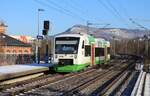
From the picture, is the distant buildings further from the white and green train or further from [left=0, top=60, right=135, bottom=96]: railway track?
[left=0, top=60, right=135, bottom=96]: railway track

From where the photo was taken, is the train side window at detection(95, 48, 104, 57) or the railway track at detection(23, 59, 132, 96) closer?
the railway track at detection(23, 59, 132, 96)

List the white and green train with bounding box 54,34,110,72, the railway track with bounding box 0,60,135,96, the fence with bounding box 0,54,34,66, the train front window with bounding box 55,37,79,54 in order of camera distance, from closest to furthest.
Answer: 1. the railway track with bounding box 0,60,135,96
2. the white and green train with bounding box 54,34,110,72
3. the train front window with bounding box 55,37,79,54
4. the fence with bounding box 0,54,34,66

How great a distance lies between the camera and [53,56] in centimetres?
3497

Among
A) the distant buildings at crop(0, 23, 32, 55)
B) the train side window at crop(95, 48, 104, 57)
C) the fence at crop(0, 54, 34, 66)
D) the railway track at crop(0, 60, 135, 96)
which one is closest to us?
the railway track at crop(0, 60, 135, 96)

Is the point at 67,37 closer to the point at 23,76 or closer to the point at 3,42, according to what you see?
the point at 23,76

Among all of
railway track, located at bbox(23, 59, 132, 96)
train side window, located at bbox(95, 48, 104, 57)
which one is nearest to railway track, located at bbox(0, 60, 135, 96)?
railway track, located at bbox(23, 59, 132, 96)

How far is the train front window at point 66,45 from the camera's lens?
34719 mm

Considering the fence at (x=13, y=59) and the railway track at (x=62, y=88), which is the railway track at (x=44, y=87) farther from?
the fence at (x=13, y=59)

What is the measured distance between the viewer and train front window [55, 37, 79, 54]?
114ft

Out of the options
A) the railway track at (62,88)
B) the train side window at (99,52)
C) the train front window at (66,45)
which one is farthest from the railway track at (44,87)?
→ the train side window at (99,52)

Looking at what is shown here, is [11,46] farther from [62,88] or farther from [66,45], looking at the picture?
[62,88]

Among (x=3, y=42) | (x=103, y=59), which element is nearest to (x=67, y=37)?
(x=103, y=59)

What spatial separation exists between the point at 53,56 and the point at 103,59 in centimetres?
1802

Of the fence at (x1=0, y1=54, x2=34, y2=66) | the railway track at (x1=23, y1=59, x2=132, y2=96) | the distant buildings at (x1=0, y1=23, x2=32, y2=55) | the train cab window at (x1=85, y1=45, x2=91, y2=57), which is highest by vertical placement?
the distant buildings at (x1=0, y1=23, x2=32, y2=55)
